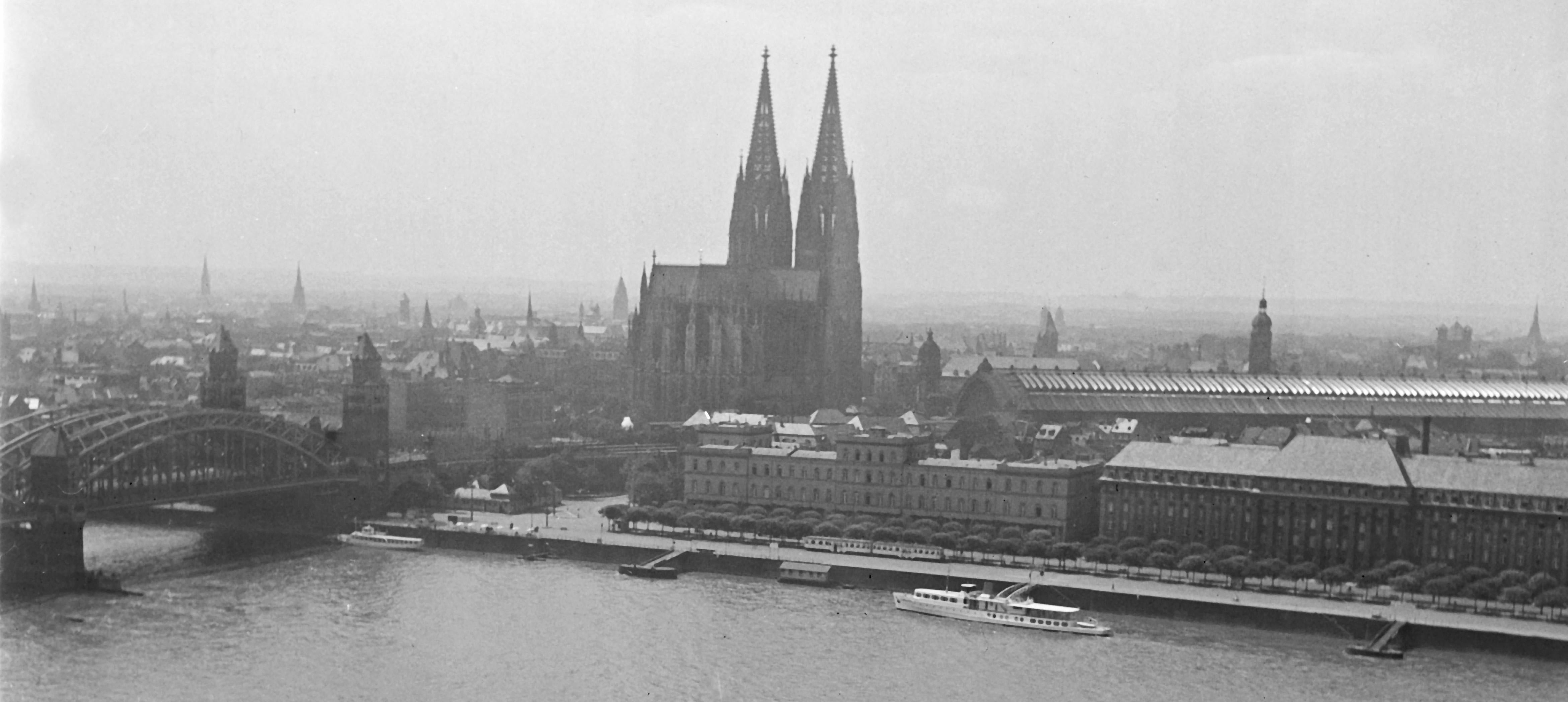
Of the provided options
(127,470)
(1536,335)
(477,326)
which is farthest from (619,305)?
(127,470)

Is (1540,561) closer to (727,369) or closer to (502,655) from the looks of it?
(502,655)

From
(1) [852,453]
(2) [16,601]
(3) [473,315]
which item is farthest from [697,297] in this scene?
(3) [473,315]

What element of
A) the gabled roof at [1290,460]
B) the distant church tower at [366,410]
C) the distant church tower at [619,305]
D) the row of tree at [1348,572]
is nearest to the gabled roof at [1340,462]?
the gabled roof at [1290,460]

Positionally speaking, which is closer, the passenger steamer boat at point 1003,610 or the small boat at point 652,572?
the passenger steamer boat at point 1003,610

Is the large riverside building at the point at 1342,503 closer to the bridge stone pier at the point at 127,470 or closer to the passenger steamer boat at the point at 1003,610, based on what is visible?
the passenger steamer boat at the point at 1003,610

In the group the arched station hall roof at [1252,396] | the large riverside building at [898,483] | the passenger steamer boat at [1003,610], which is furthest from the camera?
the arched station hall roof at [1252,396]

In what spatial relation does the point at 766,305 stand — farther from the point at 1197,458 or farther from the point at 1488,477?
the point at 1488,477

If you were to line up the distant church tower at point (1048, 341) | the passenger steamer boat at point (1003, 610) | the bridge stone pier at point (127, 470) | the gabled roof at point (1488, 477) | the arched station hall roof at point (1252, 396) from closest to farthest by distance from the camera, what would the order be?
the passenger steamer boat at point (1003, 610) → the bridge stone pier at point (127, 470) → the gabled roof at point (1488, 477) → the arched station hall roof at point (1252, 396) → the distant church tower at point (1048, 341)
